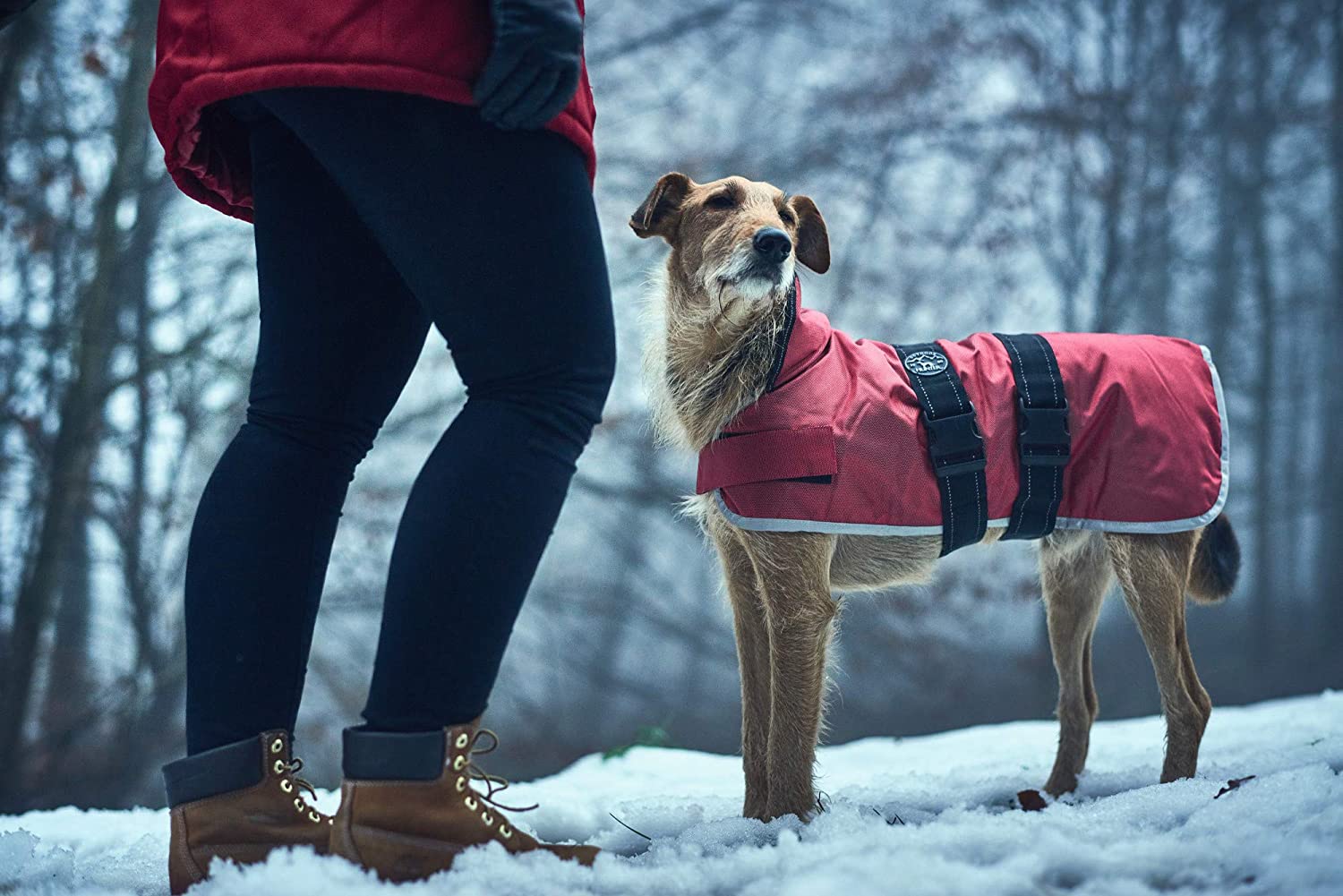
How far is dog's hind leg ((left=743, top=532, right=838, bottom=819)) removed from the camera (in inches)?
68.7

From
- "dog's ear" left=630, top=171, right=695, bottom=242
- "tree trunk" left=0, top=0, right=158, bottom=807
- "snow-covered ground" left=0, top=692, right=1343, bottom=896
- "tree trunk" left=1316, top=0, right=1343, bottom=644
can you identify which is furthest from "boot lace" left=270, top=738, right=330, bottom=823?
"tree trunk" left=1316, top=0, right=1343, bottom=644

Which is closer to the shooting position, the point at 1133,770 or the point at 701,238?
the point at 701,238

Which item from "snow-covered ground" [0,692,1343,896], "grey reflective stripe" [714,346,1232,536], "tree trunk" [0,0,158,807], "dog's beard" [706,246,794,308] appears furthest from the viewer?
"tree trunk" [0,0,158,807]

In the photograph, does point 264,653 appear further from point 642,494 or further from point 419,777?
point 642,494

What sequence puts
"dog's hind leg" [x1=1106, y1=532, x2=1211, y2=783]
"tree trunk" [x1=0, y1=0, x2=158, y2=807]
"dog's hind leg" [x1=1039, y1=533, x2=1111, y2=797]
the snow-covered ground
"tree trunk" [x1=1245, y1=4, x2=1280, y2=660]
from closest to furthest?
the snow-covered ground
"dog's hind leg" [x1=1106, y1=532, x2=1211, y2=783]
"dog's hind leg" [x1=1039, y1=533, x2=1111, y2=797]
"tree trunk" [x1=0, y1=0, x2=158, y2=807]
"tree trunk" [x1=1245, y1=4, x2=1280, y2=660]

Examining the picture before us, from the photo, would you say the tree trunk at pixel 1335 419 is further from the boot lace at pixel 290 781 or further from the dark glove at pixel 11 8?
the dark glove at pixel 11 8

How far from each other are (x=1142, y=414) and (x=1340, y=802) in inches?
37.5

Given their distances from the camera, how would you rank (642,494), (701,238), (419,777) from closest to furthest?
1. (419,777)
2. (701,238)
3. (642,494)

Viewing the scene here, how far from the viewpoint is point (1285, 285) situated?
19.1 ft

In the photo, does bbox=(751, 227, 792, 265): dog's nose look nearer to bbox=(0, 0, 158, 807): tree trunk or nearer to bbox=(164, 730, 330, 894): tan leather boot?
bbox=(164, 730, 330, 894): tan leather boot

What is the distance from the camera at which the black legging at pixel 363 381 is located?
110cm

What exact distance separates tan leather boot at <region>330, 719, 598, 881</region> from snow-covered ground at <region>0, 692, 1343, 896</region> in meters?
0.03

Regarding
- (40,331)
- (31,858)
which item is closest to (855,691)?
(40,331)

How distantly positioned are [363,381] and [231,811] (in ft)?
1.74
